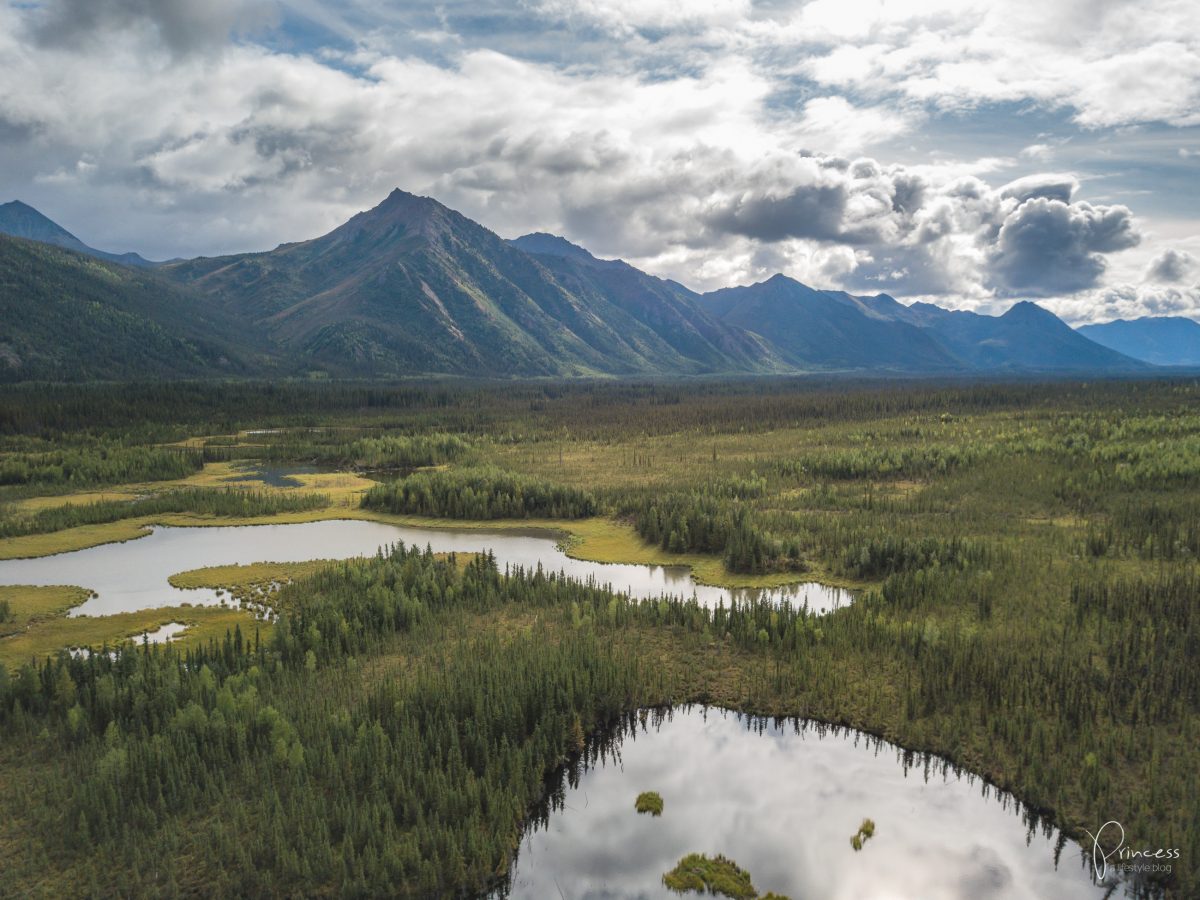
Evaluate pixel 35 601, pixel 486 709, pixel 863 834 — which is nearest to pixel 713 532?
pixel 486 709

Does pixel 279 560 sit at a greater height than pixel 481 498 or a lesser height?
lesser

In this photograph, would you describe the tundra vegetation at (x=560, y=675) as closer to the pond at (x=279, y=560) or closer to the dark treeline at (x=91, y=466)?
the pond at (x=279, y=560)

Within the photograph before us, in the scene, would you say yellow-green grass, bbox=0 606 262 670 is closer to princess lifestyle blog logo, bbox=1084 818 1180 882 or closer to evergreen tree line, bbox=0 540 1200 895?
evergreen tree line, bbox=0 540 1200 895

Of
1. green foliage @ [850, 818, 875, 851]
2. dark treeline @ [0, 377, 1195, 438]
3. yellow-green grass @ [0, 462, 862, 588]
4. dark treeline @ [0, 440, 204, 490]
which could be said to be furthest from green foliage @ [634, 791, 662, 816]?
dark treeline @ [0, 377, 1195, 438]

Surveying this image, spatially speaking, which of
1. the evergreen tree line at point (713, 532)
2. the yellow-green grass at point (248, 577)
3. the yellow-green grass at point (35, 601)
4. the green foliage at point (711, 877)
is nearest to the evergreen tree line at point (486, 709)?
the green foliage at point (711, 877)

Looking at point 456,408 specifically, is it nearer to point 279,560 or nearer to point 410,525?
point 410,525

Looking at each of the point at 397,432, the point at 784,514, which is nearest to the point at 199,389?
the point at 397,432
